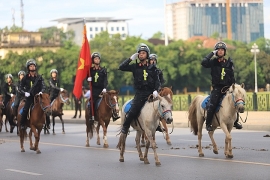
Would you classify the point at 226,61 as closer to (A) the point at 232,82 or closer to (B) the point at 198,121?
(A) the point at 232,82

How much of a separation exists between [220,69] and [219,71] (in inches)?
2.0

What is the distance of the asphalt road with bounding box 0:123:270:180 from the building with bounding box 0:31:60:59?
118064mm

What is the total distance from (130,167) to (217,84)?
9.55ft

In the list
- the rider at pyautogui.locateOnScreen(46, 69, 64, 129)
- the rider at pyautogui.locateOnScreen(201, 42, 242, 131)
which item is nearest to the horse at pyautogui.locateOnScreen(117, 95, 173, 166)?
the rider at pyautogui.locateOnScreen(201, 42, 242, 131)

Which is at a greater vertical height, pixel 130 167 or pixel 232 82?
pixel 232 82

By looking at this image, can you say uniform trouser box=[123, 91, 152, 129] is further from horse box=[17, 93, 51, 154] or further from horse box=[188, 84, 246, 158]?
horse box=[17, 93, 51, 154]

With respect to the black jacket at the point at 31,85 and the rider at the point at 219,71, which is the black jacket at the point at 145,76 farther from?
the black jacket at the point at 31,85

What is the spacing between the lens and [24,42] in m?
143

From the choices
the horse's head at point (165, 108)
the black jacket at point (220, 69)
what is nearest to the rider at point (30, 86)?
the black jacket at point (220, 69)

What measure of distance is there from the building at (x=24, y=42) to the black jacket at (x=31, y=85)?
11826 centimetres

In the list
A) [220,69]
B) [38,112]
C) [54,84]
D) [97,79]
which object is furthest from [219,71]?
[54,84]

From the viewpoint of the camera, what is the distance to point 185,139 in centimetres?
2403

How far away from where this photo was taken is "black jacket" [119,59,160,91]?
1616 centimetres

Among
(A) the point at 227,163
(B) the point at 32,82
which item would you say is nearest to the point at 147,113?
(A) the point at 227,163
